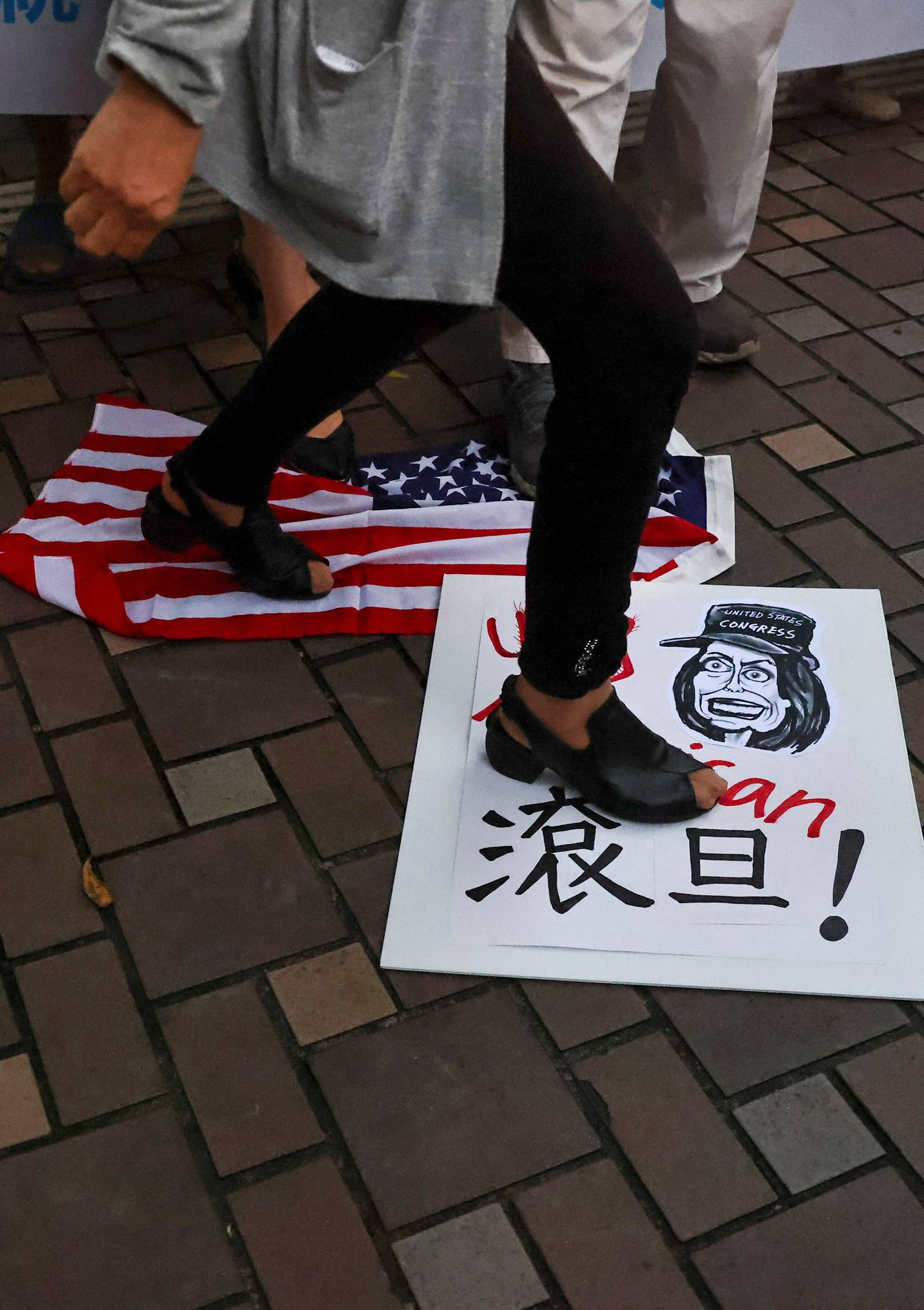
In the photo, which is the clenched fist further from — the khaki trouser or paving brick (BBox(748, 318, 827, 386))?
paving brick (BBox(748, 318, 827, 386))

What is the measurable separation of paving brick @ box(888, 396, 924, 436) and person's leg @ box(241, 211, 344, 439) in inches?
36.1

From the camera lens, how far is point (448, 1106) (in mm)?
1223

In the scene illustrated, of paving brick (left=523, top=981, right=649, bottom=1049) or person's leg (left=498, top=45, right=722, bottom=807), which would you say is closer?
person's leg (left=498, top=45, right=722, bottom=807)

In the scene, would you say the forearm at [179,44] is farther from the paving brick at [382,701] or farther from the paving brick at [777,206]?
the paving brick at [777,206]

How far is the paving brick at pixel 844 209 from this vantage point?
8.70ft

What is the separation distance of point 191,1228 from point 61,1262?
4.4 inches

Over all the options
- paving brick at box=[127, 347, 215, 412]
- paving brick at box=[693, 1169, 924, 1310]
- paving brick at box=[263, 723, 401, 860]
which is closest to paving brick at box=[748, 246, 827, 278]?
paving brick at box=[127, 347, 215, 412]

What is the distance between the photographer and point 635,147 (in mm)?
2943

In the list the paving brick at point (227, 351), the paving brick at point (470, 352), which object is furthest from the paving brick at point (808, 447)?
the paving brick at point (227, 351)

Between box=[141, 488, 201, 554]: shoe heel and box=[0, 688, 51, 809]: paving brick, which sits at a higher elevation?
box=[141, 488, 201, 554]: shoe heel

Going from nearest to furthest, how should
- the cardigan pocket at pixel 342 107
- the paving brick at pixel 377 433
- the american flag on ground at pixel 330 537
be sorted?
the cardigan pocket at pixel 342 107
the american flag on ground at pixel 330 537
the paving brick at pixel 377 433

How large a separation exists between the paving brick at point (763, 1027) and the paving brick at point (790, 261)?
5.37ft

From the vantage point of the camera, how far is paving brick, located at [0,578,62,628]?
5.80 ft

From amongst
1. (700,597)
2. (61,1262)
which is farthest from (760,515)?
(61,1262)
